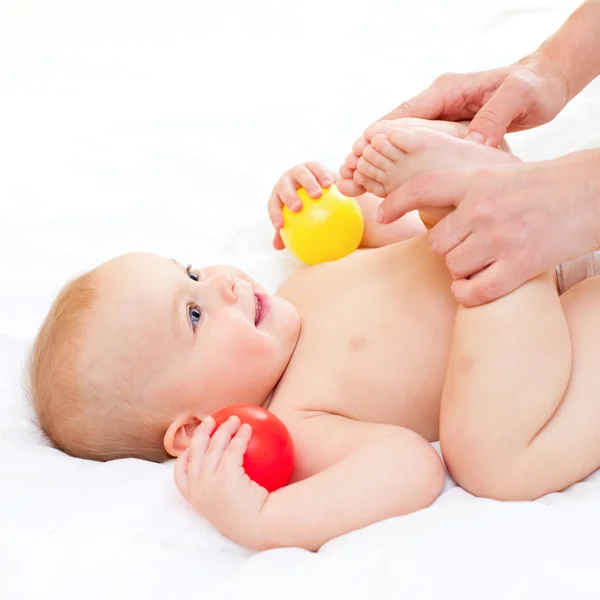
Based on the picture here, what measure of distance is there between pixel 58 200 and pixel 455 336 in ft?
3.63

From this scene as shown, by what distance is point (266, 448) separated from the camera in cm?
112

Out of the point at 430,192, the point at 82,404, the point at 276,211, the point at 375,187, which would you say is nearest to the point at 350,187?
the point at 375,187

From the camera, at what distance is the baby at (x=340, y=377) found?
3.56 feet

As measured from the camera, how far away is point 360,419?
4.19 feet

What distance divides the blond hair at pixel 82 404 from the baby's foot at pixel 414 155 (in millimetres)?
499

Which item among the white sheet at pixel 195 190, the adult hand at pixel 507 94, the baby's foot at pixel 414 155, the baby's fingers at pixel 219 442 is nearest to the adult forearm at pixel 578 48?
the adult hand at pixel 507 94

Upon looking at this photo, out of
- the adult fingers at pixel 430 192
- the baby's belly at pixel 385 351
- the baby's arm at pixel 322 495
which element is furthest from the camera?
the baby's belly at pixel 385 351

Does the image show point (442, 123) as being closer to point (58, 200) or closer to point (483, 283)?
point (483, 283)

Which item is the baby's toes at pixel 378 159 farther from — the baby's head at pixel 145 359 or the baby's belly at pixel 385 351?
the baby's head at pixel 145 359

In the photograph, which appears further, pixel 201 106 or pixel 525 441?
pixel 201 106

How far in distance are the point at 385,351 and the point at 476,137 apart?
40 centimetres

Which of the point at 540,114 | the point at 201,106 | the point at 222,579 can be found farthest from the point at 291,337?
the point at 201,106

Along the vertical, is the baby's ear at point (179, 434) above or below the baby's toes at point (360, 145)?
below

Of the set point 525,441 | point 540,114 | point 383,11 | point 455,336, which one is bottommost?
point 525,441
